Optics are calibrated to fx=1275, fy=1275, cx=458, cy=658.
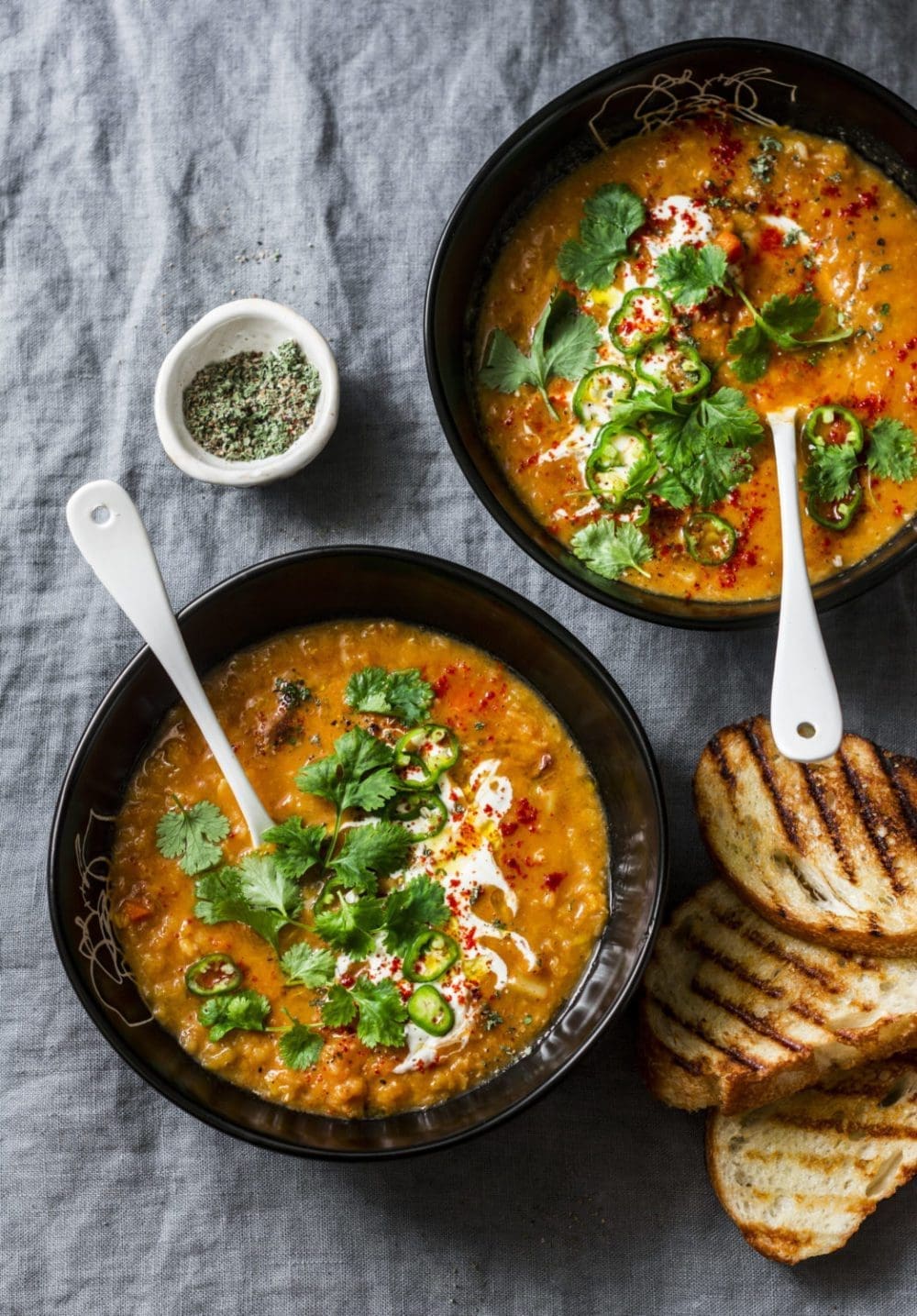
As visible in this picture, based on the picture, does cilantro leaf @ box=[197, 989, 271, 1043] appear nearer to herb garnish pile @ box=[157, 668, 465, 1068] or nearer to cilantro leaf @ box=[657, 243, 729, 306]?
herb garnish pile @ box=[157, 668, 465, 1068]

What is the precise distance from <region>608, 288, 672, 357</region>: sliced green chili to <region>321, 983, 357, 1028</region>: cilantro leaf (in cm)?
202

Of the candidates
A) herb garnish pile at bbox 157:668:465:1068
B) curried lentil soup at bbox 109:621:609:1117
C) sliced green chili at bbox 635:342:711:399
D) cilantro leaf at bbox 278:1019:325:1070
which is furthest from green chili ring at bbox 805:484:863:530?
cilantro leaf at bbox 278:1019:325:1070

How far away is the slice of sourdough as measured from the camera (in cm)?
363

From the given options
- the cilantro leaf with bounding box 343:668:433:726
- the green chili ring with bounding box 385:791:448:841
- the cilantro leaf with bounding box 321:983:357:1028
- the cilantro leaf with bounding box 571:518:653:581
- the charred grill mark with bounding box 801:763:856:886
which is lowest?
the cilantro leaf with bounding box 321:983:357:1028

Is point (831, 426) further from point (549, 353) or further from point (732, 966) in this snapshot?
point (732, 966)

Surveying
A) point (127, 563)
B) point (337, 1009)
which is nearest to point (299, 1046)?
point (337, 1009)

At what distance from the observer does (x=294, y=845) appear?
11.6 feet

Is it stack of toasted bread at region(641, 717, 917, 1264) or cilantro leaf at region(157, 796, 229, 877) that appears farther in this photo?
stack of toasted bread at region(641, 717, 917, 1264)

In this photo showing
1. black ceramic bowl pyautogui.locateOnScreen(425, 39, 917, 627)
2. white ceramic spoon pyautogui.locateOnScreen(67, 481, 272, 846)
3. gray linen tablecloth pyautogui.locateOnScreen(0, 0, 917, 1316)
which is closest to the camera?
white ceramic spoon pyautogui.locateOnScreen(67, 481, 272, 846)

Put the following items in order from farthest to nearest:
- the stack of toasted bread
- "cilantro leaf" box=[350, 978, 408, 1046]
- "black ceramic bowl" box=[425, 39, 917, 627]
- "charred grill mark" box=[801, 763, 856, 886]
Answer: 1. "charred grill mark" box=[801, 763, 856, 886]
2. the stack of toasted bread
3. "black ceramic bowl" box=[425, 39, 917, 627]
4. "cilantro leaf" box=[350, 978, 408, 1046]

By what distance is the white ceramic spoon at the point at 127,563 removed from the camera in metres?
3.35

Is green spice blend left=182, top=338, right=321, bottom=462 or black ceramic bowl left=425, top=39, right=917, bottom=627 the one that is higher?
black ceramic bowl left=425, top=39, right=917, bottom=627

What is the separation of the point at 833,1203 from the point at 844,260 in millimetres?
2835

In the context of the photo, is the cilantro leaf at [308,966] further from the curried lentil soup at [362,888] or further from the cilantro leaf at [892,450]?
the cilantro leaf at [892,450]
